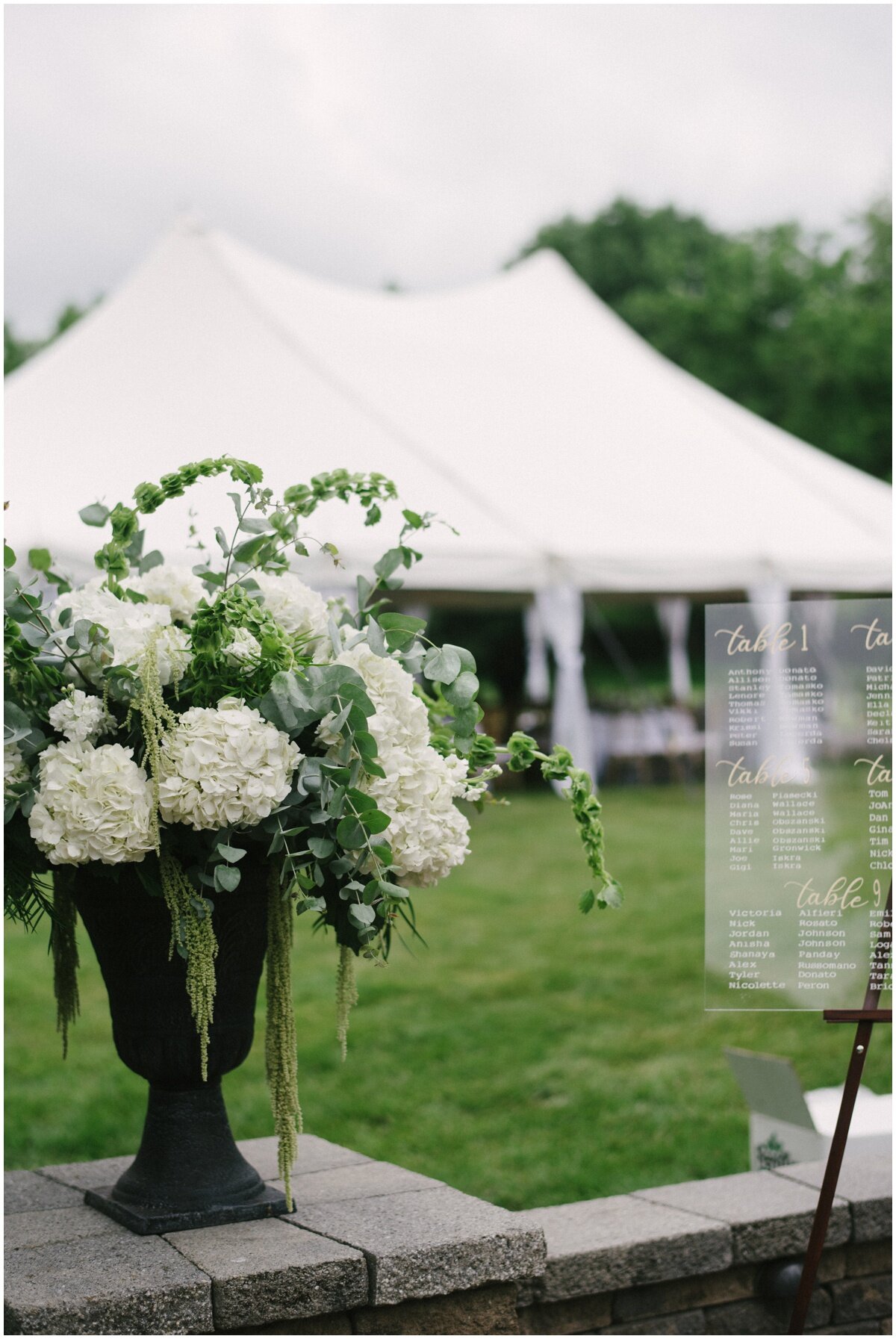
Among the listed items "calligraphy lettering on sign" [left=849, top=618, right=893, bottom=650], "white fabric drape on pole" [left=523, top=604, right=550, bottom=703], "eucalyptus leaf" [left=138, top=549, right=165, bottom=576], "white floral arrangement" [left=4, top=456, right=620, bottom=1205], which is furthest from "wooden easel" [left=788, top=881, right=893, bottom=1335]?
"white fabric drape on pole" [left=523, top=604, right=550, bottom=703]

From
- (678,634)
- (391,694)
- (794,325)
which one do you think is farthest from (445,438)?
(794,325)

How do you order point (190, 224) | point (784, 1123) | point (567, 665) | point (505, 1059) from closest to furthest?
point (784, 1123) < point (505, 1059) < point (190, 224) < point (567, 665)

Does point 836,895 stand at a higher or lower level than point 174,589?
lower

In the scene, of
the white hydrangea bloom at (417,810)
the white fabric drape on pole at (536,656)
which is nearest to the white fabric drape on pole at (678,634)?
the white fabric drape on pole at (536,656)

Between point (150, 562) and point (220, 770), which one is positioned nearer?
point (220, 770)

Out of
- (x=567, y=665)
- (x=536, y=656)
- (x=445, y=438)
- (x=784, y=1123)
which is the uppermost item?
(x=445, y=438)

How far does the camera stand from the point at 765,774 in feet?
6.93

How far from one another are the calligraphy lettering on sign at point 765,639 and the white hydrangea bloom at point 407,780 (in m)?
0.58

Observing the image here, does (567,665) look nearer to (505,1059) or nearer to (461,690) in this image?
(505,1059)

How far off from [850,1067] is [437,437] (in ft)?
20.0

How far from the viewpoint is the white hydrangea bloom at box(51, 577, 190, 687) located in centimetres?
171

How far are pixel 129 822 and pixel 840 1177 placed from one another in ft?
5.68

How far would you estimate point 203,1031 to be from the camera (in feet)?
5.42

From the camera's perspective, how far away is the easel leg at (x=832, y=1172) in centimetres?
209
